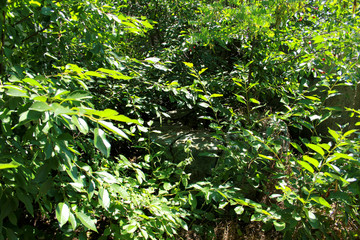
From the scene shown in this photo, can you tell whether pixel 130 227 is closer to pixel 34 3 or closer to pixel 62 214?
pixel 62 214

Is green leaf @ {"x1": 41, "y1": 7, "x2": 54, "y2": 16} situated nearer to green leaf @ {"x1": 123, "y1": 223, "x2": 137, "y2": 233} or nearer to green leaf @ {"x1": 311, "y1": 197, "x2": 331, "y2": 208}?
green leaf @ {"x1": 123, "y1": 223, "x2": 137, "y2": 233}

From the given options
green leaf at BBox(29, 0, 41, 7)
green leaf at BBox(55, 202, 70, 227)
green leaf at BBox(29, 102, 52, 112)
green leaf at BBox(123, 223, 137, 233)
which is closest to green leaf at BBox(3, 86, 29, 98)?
green leaf at BBox(29, 102, 52, 112)

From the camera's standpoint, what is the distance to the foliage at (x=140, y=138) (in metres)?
1.08

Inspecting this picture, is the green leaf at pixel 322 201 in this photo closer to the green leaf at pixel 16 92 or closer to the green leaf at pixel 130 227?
the green leaf at pixel 130 227

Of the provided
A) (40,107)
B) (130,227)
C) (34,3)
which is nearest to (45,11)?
(34,3)

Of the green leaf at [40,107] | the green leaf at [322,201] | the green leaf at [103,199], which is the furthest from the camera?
the green leaf at [322,201]

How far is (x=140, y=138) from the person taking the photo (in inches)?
93.8

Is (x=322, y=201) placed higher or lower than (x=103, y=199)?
lower

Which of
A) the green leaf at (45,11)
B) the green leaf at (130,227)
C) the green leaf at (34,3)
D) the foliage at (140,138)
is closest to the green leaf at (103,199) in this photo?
the foliage at (140,138)

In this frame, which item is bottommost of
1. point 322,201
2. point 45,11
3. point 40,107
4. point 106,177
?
point 322,201

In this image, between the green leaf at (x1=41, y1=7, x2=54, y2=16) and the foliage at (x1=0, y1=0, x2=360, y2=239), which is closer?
the foliage at (x1=0, y1=0, x2=360, y2=239)

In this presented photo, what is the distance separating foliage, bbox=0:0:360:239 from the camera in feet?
3.55

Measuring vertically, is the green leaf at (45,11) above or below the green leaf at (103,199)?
above

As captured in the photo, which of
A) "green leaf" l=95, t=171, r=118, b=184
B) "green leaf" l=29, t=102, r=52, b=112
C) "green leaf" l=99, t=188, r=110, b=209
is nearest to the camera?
"green leaf" l=29, t=102, r=52, b=112
